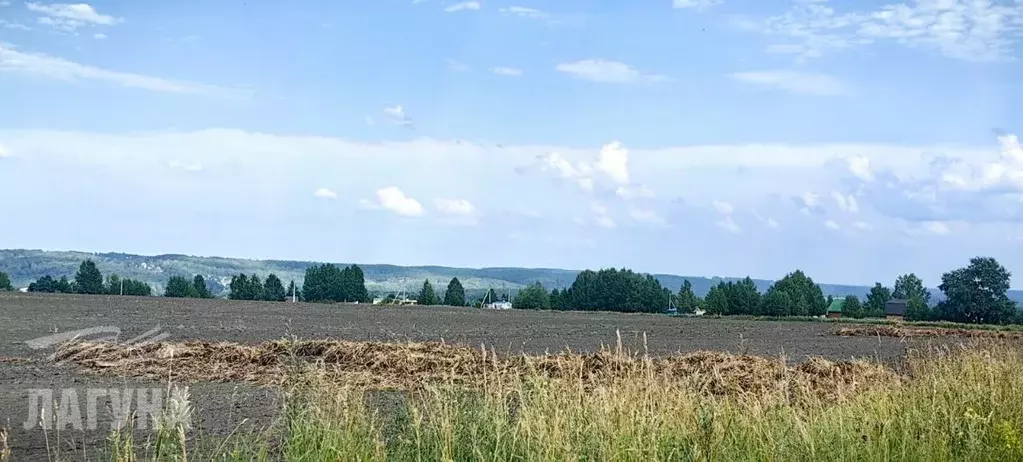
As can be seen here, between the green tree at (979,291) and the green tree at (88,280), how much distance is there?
83.0 metres

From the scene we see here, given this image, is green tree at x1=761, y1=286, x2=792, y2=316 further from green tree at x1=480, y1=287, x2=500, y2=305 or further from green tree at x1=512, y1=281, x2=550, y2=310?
green tree at x1=480, y1=287, x2=500, y2=305

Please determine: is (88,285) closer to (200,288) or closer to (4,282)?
(4,282)

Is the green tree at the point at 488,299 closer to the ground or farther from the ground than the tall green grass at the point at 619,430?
farther from the ground

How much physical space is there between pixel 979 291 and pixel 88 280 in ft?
287

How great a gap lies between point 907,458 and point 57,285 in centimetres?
11023

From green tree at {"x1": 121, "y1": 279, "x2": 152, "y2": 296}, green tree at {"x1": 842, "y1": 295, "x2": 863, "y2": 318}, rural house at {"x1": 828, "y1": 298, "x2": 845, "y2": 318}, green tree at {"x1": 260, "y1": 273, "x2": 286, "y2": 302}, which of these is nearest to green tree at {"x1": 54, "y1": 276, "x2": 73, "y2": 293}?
green tree at {"x1": 121, "y1": 279, "x2": 152, "y2": 296}

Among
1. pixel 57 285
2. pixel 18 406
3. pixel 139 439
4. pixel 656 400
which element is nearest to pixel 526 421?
pixel 656 400

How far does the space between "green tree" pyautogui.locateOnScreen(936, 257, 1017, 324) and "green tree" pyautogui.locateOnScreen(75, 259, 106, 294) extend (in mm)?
82954

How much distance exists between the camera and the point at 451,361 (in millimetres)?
20516

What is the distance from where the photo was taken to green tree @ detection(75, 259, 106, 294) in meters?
109

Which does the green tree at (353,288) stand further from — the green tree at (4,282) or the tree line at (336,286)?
the green tree at (4,282)

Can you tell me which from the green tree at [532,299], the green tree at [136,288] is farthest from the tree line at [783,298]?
the green tree at [136,288]

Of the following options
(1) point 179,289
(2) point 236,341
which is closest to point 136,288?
(1) point 179,289

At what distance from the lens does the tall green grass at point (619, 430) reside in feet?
27.8
